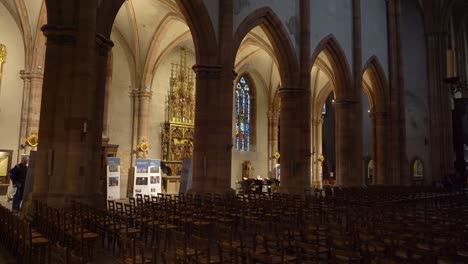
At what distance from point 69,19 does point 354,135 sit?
17.1m

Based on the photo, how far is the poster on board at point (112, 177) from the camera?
17.0 metres

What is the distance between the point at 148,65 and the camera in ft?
77.7

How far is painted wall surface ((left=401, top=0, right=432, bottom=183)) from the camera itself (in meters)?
29.5

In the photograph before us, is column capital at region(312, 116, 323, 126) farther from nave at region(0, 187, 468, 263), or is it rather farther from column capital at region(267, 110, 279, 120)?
nave at region(0, 187, 468, 263)

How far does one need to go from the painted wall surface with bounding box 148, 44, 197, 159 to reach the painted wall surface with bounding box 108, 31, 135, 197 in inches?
55.9

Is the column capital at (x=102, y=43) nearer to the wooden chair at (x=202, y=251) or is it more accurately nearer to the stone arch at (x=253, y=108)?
the wooden chair at (x=202, y=251)

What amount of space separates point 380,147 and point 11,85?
73.5ft

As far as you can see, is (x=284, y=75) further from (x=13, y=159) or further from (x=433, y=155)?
(x=433, y=155)

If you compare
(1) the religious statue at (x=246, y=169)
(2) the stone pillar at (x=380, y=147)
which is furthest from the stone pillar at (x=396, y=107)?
(1) the religious statue at (x=246, y=169)

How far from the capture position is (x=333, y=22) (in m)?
22.3

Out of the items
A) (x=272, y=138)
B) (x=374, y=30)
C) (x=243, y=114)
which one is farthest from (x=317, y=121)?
(x=374, y=30)

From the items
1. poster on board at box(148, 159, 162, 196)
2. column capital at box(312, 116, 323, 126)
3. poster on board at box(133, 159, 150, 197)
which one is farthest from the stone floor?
column capital at box(312, 116, 323, 126)

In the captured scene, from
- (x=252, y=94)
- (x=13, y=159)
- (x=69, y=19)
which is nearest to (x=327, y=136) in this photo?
(x=252, y=94)

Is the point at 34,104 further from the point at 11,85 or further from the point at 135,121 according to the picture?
the point at 135,121
